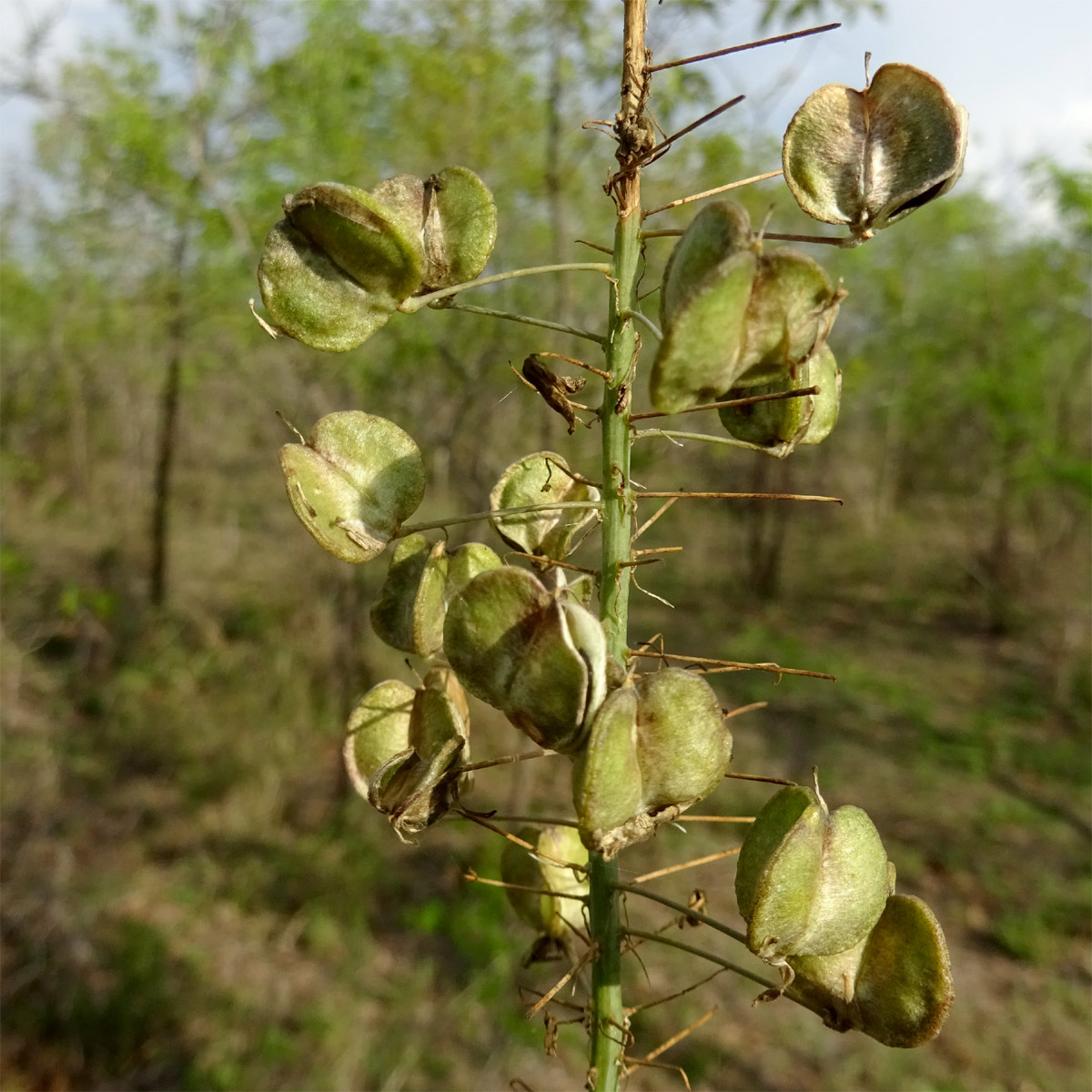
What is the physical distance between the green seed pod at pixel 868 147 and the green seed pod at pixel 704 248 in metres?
0.24

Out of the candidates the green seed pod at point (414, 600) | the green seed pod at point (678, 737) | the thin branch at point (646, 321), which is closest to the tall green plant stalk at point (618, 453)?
the thin branch at point (646, 321)

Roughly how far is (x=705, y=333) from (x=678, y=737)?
→ 361 millimetres

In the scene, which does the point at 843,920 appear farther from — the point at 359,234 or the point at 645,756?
the point at 359,234

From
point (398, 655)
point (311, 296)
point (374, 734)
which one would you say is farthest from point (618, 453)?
point (398, 655)

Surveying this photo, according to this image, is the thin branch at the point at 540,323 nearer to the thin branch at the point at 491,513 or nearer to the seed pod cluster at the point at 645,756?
the thin branch at the point at 491,513

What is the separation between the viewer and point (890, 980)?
908 millimetres

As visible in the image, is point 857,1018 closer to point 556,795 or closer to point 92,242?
point 556,795

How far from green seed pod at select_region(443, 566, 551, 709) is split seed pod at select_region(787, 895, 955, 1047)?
450mm

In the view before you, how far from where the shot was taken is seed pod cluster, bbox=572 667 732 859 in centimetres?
79

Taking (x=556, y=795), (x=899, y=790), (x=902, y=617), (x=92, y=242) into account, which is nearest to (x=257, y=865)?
(x=556, y=795)

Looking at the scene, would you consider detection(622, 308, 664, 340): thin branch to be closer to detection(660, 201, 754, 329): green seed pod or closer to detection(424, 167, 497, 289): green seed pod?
detection(660, 201, 754, 329): green seed pod

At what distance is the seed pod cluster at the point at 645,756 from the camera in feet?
2.60

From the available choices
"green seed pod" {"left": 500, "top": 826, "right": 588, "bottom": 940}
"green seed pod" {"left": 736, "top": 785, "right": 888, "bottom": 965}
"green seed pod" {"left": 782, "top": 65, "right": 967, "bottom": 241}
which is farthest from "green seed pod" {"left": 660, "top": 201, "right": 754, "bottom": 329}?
"green seed pod" {"left": 500, "top": 826, "right": 588, "bottom": 940}

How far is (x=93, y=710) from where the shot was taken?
7.52 metres
